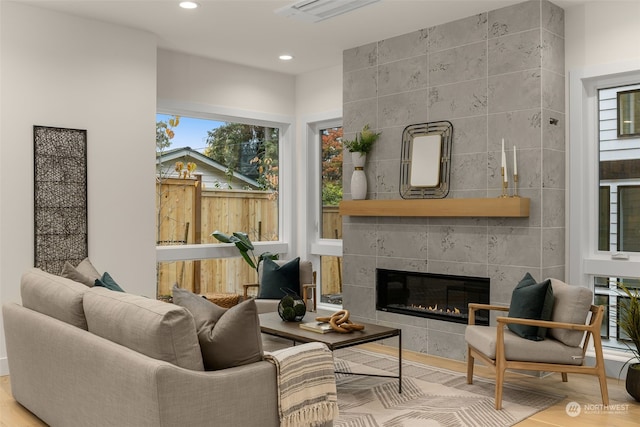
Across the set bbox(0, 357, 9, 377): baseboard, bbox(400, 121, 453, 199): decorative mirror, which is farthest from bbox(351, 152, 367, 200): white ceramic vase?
bbox(0, 357, 9, 377): baseboard

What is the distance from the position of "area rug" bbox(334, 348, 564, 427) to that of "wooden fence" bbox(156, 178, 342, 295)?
216 centimetres

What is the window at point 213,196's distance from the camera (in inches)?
236

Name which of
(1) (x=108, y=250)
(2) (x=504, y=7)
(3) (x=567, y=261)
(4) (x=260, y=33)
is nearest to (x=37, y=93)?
(1) (x=108, y=250)

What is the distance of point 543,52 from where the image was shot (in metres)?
4.33

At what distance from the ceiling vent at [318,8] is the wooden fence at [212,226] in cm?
238

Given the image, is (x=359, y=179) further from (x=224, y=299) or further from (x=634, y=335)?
(x=634, y=335)

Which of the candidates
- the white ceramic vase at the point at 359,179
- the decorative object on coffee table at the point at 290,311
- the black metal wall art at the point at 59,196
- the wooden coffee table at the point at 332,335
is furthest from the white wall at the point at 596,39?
the black metal wall art at the point at 59,196

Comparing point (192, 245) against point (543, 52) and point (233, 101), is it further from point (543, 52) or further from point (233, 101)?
point (543, 52)

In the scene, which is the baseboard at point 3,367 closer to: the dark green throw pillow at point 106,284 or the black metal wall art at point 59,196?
the black metal wall art at point 59,196

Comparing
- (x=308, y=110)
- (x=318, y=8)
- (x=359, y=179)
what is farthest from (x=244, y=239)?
(x=318, y=8)

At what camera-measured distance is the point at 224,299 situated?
19.7 ft

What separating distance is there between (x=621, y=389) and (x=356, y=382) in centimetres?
186

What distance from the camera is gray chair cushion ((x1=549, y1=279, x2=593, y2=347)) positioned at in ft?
12.1

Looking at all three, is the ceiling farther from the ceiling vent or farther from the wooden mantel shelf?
the wooden mantel shelf
